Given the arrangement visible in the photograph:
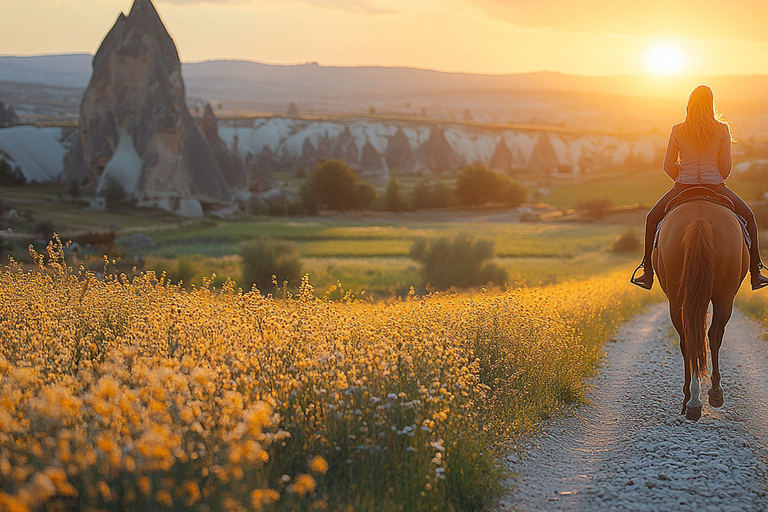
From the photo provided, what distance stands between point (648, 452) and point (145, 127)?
67.5m

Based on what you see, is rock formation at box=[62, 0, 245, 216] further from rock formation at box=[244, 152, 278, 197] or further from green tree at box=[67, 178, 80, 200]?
rock formation at box=[244, 152, 278, 197]

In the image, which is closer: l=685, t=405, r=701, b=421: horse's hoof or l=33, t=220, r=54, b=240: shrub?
l=685, t=405, r=701, b=421: horse's hoof

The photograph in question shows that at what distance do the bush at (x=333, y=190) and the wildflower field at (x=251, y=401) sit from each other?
62815 millimetres

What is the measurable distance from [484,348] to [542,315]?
6.59 ft

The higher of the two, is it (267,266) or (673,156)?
(673,156)

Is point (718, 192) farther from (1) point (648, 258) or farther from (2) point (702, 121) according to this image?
(1) point (648, 258)

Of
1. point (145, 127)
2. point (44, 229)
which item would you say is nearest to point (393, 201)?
point (145, 127)

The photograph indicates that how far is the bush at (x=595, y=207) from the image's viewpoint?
66500 mm

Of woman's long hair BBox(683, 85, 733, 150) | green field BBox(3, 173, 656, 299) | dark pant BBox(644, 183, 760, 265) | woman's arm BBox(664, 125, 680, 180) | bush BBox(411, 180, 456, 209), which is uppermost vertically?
woman's long hair BBox(683, 85, 733, 150)

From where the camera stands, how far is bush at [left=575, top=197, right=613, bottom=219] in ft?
218

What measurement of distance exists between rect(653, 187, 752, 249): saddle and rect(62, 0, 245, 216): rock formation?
59.8 meters

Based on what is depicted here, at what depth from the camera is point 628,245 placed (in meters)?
43.5

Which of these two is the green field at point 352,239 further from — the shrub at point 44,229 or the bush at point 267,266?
the bush at point 267,266

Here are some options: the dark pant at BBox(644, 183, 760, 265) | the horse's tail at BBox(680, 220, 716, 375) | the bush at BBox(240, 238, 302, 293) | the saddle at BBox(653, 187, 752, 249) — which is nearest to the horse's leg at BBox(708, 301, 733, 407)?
the horse's tail at BBox(680, 220, 716, 375)
